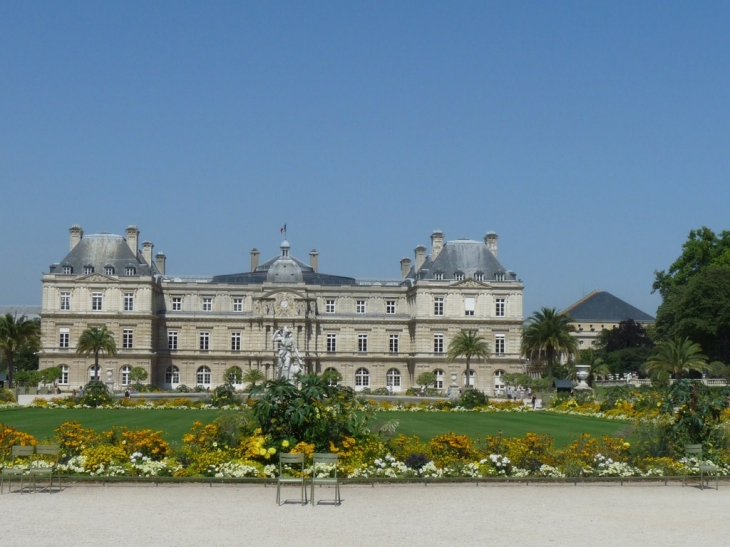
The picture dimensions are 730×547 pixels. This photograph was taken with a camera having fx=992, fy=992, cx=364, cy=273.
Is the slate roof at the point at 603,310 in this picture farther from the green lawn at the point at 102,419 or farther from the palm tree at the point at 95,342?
the green lawn at the point at 102,419

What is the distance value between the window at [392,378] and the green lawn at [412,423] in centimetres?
3743

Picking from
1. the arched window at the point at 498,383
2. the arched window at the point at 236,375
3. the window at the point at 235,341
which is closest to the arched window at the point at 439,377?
the arched window at the point at 498,383

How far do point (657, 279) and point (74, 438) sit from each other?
67659 millimetres

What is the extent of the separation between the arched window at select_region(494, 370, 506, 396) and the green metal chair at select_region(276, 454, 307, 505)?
5782 cm

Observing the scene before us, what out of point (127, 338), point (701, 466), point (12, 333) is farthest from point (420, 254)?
point (701, 466)

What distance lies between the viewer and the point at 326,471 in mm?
19359

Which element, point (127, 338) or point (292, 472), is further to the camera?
point (127, 338)

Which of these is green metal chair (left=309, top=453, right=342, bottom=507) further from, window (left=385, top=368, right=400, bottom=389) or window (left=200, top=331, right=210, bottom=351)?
window (left=200, top=331, right=210, bottom=351)

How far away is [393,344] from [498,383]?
9.54 meters

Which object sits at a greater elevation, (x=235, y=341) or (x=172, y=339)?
(x=172, y=339)

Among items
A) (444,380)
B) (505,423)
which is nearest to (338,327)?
(444,380)

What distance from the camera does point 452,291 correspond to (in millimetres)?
78062

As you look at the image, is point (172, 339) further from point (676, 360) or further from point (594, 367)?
point (676, 360)

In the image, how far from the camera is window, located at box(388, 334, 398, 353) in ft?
268
